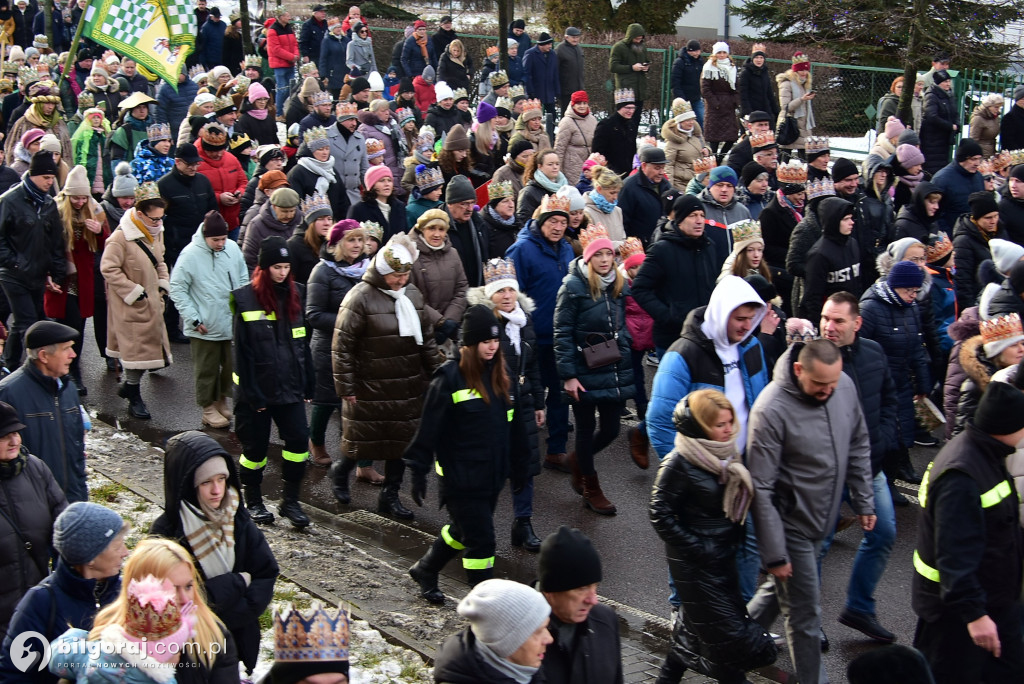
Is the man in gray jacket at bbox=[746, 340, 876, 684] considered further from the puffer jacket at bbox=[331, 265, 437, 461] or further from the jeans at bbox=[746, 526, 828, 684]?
the puffer jacket at bbox=[331, 265, 437, 461]

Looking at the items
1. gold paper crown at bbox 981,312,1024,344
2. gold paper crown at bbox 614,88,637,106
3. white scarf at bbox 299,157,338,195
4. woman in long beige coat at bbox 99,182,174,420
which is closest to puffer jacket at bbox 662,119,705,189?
gold paper crown at bbox 614,88,637,106

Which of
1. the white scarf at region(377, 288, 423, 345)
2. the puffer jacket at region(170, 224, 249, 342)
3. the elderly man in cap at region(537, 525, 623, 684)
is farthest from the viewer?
the puffer jacket at region(170, 224, 249, 342)

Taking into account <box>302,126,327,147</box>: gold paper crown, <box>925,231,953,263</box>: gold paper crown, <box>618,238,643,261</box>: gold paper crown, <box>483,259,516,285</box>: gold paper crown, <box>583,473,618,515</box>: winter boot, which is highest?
<box>302,126,327,147</box>: gold paper crown

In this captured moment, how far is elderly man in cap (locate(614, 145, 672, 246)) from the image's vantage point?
1202cm

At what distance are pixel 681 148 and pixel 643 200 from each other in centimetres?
243

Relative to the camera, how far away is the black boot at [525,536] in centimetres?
784

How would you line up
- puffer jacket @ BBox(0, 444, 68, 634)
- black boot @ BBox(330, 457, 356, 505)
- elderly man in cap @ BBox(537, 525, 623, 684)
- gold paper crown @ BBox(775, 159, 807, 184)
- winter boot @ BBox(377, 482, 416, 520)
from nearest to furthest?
elderly man in cap @ BBox(537, 525, 623, 684) < puffer jacket @ BBox(0, 444, 68, 634) < winter boot @ BBox(377, 482, 416, 520) < black boot @ BBox(330, 457, 356, 505) < gold paper crown @ BBox(775, 159, 807, 184)

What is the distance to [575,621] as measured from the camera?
4.57 meters

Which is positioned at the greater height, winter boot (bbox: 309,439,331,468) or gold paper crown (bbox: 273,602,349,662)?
gold paper crown (bbox: 273,602,349,662)

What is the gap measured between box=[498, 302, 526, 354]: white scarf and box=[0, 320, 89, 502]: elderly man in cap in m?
2.66

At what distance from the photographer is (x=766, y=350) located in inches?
325

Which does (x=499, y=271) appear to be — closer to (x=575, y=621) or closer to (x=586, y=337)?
(x=586, y=337)

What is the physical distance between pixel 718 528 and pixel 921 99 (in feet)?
45.9

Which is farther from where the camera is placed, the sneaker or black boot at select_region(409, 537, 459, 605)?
black boot at select_region(409, 537, 459, 605)
